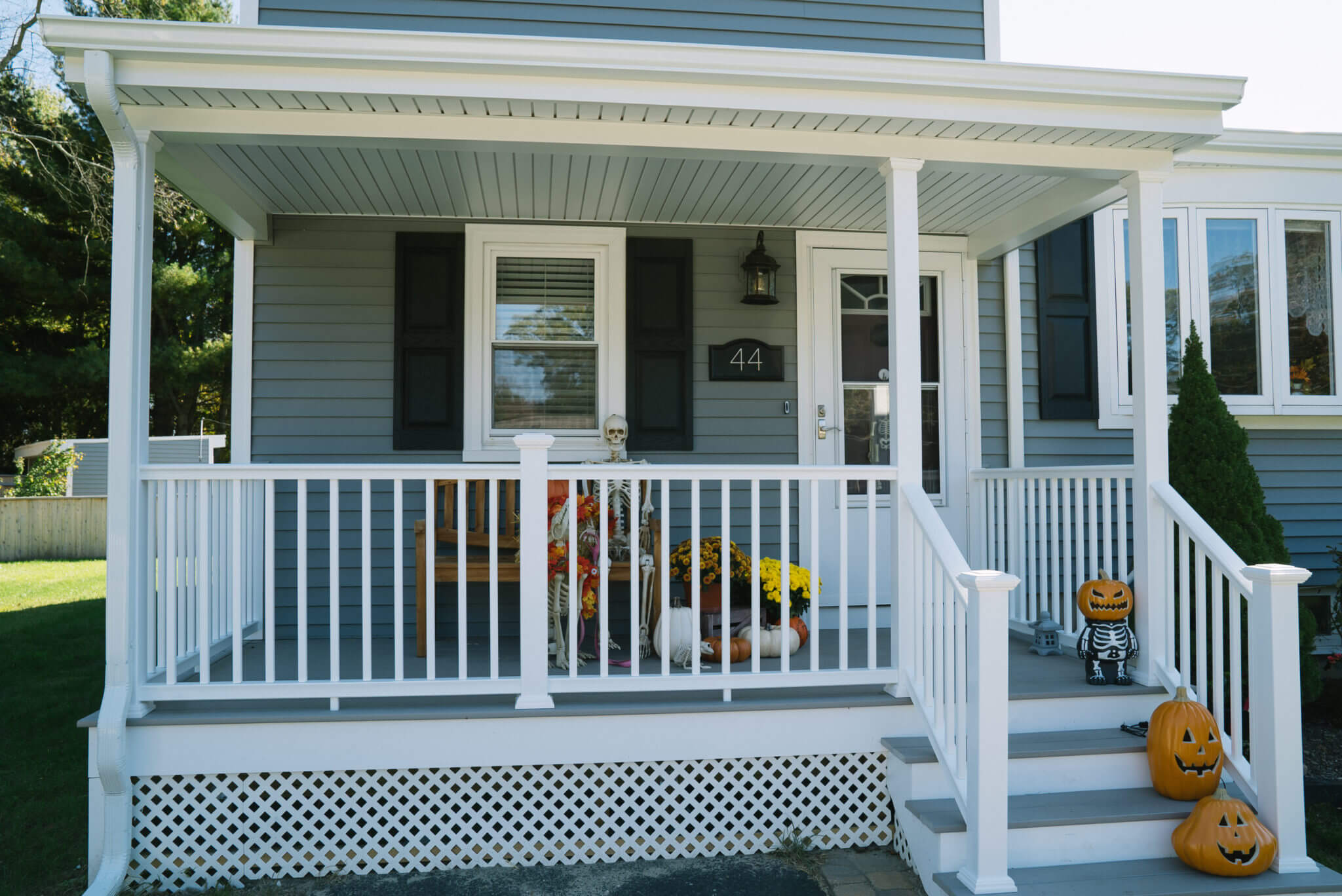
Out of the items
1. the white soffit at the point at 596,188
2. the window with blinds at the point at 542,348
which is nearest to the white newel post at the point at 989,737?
the white soffit at the point at 596,188

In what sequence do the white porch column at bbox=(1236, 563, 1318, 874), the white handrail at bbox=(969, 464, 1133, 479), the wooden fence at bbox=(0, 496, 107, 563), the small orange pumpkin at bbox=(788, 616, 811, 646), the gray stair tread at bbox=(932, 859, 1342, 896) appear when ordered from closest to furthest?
the gray stair tread at bbox=(932, 859, 1342, 896) → the white porch column at bbox=(1236, 563, 1318, 874) → the white handrail at bbox=(969, 464, 1133, 479) → the small orange pumpkin at bbox=(788, 616, 811, 646) → the wooden fence at bbox=(0, 496, 107, 563)

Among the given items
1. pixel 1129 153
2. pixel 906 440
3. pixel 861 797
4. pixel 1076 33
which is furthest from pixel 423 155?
pixel 1076 33

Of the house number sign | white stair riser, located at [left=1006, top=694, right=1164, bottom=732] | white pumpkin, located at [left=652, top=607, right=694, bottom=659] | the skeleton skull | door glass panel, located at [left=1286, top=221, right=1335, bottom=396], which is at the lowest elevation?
white stair riser, located at [left=1006, top=694, right=1164, bottom=732]

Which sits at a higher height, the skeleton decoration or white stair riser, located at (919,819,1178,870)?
the skeleton decoration

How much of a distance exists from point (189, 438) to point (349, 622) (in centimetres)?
1284

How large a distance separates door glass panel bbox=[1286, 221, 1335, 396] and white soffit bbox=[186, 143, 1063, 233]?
2069 mm

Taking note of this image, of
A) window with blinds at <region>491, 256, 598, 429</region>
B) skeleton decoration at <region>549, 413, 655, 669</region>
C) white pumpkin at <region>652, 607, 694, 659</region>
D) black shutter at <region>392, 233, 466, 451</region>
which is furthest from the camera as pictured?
window with blinds at <region>491, 256, 598, 429</region>

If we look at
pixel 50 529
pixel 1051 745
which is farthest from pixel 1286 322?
pixel 50 529

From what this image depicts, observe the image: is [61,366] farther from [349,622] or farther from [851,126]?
[851,126]

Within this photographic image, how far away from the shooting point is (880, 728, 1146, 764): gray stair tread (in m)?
3.16

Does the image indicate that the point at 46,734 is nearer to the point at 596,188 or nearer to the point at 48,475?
the point at 596,188

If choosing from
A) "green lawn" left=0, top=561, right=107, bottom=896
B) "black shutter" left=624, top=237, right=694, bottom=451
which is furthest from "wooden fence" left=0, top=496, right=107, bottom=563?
"black shutter" left=624, top=237, right=694, bottom=451

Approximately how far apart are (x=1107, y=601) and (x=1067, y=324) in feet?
7.01

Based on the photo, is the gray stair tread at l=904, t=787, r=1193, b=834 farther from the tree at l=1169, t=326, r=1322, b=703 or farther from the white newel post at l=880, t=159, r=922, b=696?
the tree at l=1169, t=326, r=1322, b=703
